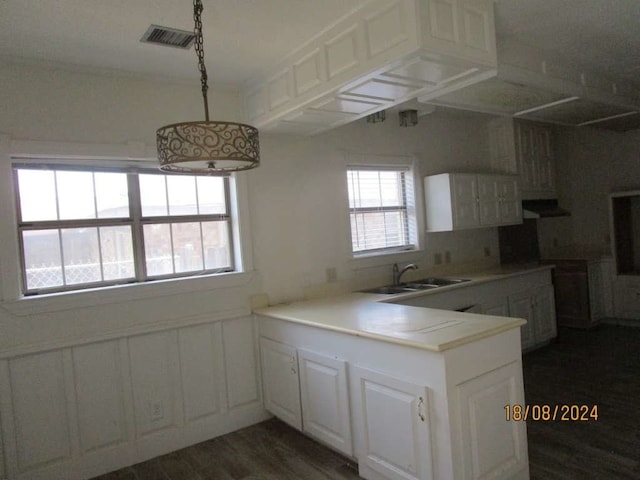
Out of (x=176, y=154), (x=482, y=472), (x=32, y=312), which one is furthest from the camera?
(x=32, y=312)

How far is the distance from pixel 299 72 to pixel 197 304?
176cm

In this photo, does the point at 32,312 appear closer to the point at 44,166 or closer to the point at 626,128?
the point at 44,166

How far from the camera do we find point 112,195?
2.97m

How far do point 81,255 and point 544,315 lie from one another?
435 cm

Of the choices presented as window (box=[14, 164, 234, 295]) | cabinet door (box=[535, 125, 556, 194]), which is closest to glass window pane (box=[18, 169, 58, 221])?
window (box=[14, 164, 234, 295])

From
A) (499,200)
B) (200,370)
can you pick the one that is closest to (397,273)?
(499,200)

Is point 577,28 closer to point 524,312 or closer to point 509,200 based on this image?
point 509,200

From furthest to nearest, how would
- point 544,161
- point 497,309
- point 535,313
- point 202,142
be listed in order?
point 544,161 < point 535,313 < point 497,309 < point 202,142

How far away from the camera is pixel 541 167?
5312mm

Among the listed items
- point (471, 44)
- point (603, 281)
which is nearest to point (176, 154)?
point (471, 44)

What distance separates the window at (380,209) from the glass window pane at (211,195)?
124 cm

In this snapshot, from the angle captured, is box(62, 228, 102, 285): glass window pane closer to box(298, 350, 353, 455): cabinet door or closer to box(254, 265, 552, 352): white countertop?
box(254, 265, 552, 352): white countertop

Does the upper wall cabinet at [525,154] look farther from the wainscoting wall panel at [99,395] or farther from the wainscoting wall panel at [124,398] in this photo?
the wainscoting wall panel at [99,395]

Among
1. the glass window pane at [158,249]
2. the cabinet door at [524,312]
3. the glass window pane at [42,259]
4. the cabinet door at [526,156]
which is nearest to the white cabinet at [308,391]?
the glass window pane at [158,249]
